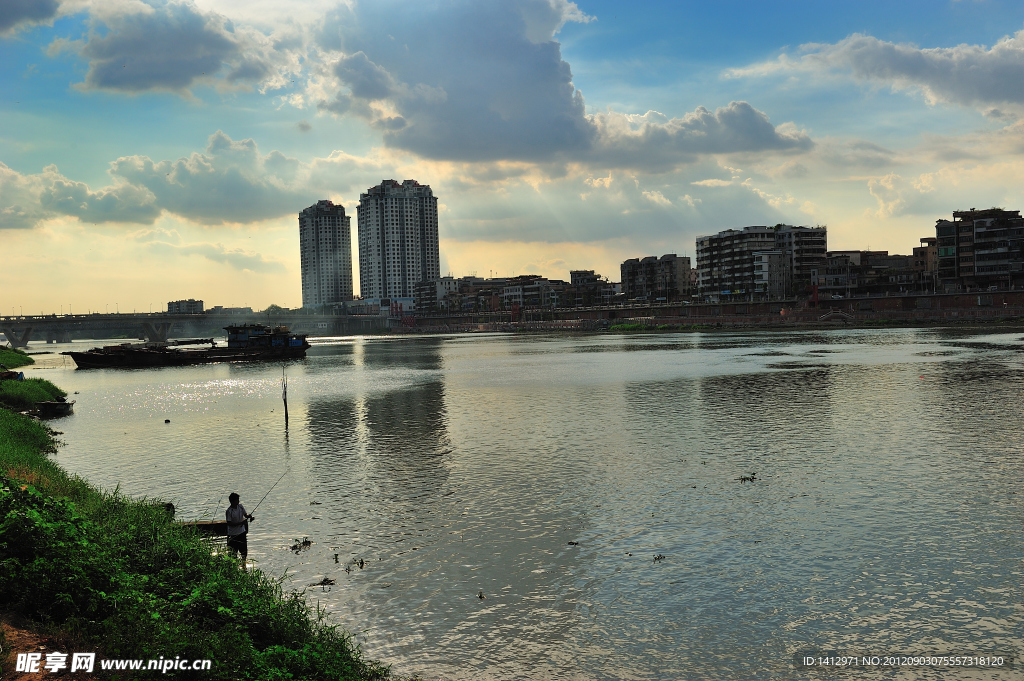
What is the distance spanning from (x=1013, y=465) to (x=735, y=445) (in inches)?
418

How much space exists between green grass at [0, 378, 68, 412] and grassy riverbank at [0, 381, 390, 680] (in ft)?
144

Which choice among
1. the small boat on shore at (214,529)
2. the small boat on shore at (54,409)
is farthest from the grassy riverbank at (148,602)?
the small boat on shore at (54,409)

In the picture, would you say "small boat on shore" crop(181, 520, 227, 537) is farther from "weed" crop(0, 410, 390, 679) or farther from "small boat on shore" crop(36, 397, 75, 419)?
"small boat on shore" crop(36, 397, 75, 419)

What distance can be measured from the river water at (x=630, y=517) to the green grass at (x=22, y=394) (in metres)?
5.87

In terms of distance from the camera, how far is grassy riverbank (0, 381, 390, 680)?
11195 mm

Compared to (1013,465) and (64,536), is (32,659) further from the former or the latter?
(1013,465)

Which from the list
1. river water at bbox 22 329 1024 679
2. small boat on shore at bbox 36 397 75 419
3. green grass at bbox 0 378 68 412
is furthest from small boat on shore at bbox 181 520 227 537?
small boat on shore at bbox 36 397 75 419

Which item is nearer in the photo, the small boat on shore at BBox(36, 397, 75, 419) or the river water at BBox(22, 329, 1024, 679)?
the river water at BBox(22, 329, 1024, 679)

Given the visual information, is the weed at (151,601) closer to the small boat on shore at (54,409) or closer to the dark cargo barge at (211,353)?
the small boat on shore at (54,409)

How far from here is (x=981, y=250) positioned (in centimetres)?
17088

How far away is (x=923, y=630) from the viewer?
13.9 metres

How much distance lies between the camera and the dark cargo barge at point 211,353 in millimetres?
118312

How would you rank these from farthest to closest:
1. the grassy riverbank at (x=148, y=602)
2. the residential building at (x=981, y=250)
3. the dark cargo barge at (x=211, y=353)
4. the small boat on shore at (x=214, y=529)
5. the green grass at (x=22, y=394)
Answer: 1. the residential building at (x=981, y=250)
2. the dark cargo barge at (x=211, y=353)
3. the green grass at (x=22, y=394)
4. the small boat on shore at (x=214, y=529)
5. the grassy riverbank at (x=148, y=602)

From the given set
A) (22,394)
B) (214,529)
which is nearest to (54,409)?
(22,394)
